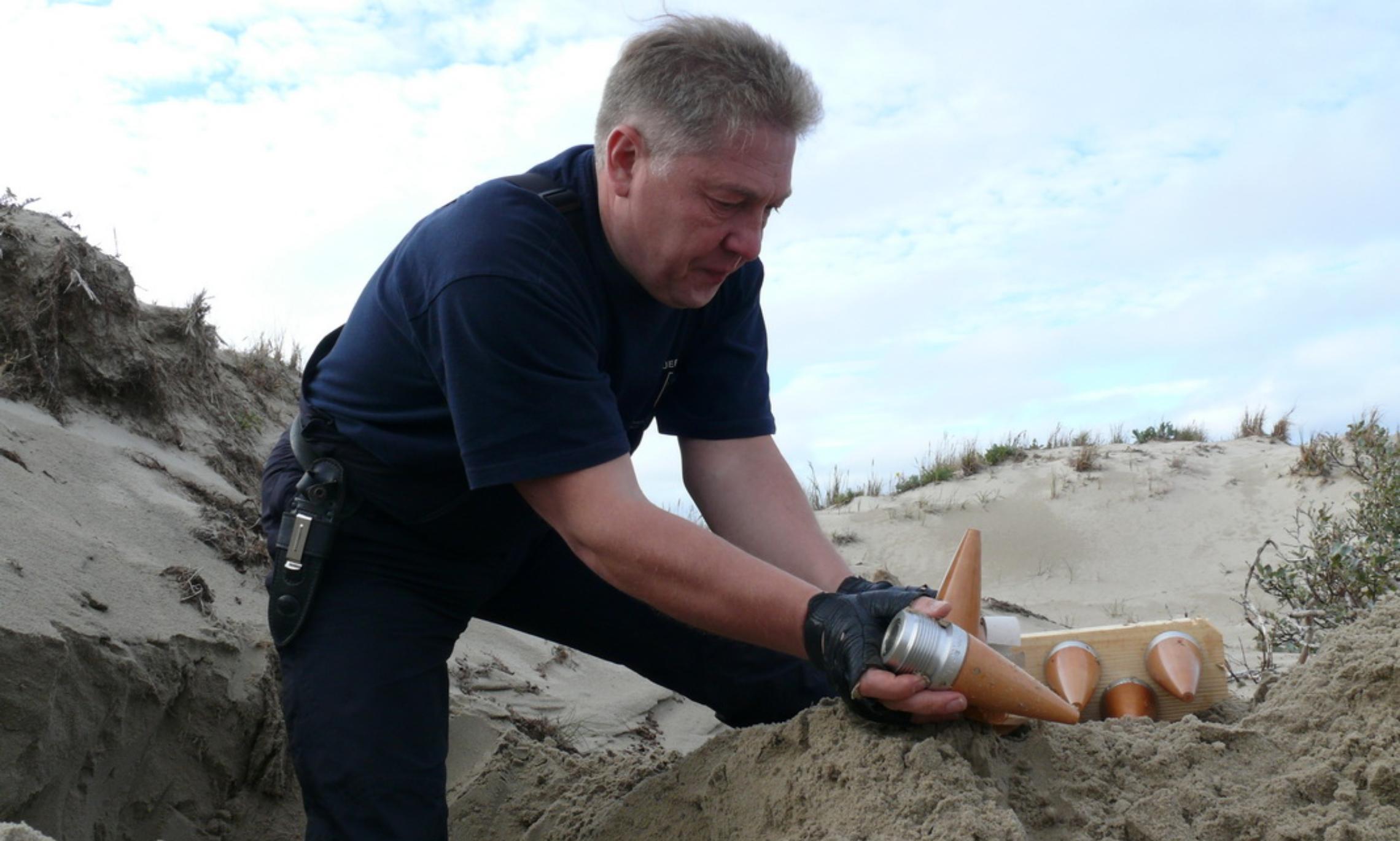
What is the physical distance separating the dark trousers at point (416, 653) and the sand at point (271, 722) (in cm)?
33

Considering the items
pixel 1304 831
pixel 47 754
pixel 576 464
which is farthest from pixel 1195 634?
pixel 47 754

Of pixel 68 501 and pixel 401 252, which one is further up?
pixel 401 252

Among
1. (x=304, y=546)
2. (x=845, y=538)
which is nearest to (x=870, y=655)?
(x=304, y=546)

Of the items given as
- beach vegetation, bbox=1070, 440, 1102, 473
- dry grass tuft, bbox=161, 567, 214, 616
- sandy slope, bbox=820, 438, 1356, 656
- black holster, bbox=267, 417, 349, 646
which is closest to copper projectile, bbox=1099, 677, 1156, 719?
black holster, bbox=267, 417, 349, 646

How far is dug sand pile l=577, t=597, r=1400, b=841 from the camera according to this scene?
2.11 m

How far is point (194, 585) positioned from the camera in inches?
148

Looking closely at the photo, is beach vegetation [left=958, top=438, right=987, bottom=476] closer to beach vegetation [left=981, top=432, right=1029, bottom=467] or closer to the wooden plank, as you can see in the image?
beach vegetation [left=981, top=432, right=1029, bottom=467]

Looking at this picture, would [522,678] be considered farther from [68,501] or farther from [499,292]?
[499,292]

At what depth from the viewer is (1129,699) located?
3.21 metres

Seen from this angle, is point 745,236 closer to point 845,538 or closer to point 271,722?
point 271,722

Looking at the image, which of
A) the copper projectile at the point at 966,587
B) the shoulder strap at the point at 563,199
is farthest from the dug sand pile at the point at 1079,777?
the shoulder strap at the point at 563,199

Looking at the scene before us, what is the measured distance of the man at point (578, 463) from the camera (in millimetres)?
2207

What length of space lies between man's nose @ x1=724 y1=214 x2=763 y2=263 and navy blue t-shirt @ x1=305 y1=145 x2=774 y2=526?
30cm

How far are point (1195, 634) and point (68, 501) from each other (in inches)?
146
